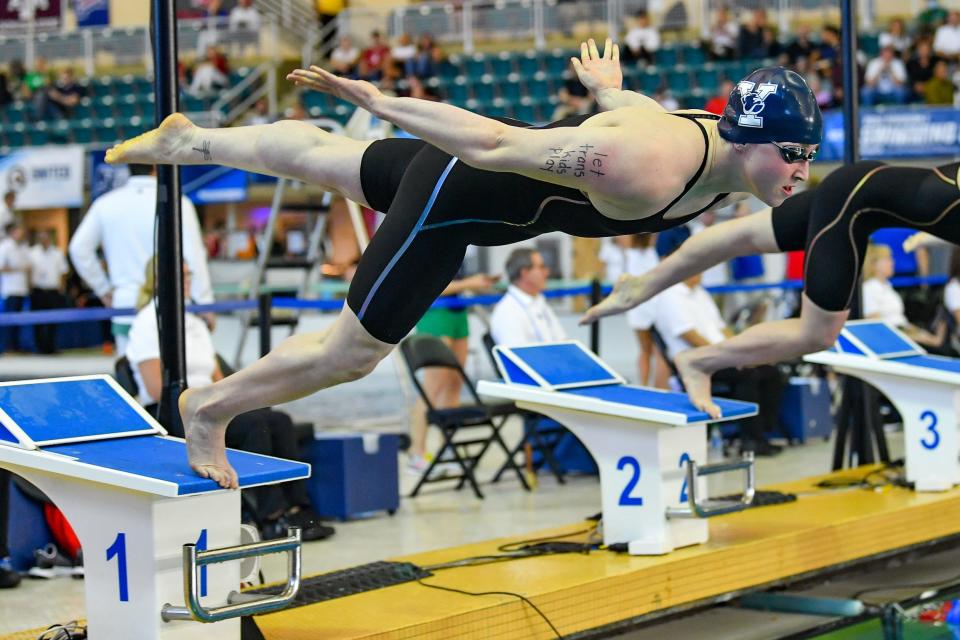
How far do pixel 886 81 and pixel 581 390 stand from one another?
1082cm

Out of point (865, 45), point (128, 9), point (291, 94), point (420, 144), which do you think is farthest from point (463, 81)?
point (420, 144)

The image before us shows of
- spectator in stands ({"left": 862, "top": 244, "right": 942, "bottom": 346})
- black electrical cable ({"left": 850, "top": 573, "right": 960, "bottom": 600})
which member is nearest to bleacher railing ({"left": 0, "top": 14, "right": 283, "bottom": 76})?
spectator in stands ({"left": 862, "top": 244, "right": 942, "bottom": 346})

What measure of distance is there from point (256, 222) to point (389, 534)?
13160 mm

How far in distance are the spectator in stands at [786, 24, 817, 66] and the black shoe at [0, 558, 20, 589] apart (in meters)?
11.7

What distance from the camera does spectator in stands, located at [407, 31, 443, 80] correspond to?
54.0 ft

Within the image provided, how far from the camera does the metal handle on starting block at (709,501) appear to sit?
4207 millimetres

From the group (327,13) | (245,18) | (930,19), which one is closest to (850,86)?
(930,19)

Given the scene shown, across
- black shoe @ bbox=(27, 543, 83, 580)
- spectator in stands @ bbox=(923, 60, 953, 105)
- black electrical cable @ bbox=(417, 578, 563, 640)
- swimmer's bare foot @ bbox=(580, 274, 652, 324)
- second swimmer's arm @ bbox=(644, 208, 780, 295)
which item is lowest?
black shoe @ bbox=(27, 543, 83, 580)

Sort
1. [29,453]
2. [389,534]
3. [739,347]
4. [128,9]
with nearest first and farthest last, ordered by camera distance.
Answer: [29,453]
[739,347]
[389,534]
[128,9]

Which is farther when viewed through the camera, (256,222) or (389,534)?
(256,222)

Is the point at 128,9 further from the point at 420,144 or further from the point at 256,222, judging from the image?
the point at 420,144

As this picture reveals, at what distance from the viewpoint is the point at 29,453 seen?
10.4 ft

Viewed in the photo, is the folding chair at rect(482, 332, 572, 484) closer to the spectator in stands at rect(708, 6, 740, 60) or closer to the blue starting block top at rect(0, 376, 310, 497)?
the blue starting block top at rect(0, 376, 310, 497)

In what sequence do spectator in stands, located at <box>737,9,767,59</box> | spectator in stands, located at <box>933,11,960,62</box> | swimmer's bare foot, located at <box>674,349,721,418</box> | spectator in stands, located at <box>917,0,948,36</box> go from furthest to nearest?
1. spectator in stands, located at <box>737,9,767,59</box>
2. spectator in stands, located at <box>917,0,948,36</box>
3. spectator in stands, located at <box>933,11,960,62</box>
4. swimmer's bare foot, located at <box>674,349,721,418</box>
